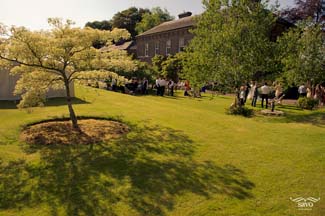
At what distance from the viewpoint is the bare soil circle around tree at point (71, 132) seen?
819 centimetres

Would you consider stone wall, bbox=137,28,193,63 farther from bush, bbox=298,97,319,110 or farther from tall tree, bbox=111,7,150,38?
tall tree, bbox=111,7,150,38

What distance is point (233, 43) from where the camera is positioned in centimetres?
1420

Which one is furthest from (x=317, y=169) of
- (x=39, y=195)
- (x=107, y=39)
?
(x=107, y=39)

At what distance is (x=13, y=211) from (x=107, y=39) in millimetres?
6182

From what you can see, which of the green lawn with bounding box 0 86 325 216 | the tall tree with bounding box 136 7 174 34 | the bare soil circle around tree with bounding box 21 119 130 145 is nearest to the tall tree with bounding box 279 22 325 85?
the green lawn with bounding box 0 86 325 216

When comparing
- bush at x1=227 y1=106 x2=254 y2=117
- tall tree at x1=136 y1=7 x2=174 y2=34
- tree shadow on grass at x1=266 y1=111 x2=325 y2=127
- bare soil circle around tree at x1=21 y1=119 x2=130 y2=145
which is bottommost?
bare soil circle around tree at x1=21 y1=119 x2=130 y2=145

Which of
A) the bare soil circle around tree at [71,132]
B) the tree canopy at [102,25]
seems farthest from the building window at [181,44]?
the tree canopy at [102,25]

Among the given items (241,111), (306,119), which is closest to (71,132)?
(241,111)

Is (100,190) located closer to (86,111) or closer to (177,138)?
(177,138)

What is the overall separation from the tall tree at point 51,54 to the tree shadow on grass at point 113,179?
8.12 feet

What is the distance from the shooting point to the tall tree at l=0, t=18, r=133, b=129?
7.73 meters

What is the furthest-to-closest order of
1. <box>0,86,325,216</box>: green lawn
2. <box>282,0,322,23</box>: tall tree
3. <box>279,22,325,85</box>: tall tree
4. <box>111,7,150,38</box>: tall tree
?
<box>111,7,150,38</box>: tall tree < <box>282,0,322,23</box>: tall tree < <box>279,22,325,85</box>: tall tree < <box>0,86,325,216</box>: green lawn

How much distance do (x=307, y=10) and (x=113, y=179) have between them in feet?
102

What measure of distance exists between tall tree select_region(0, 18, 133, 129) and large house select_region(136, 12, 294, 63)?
26138mm
